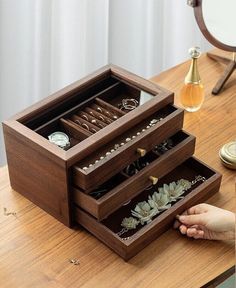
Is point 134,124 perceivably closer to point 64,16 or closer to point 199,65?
point 199,65

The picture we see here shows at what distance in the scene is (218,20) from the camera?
1.65 metres

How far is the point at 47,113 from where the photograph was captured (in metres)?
1.42

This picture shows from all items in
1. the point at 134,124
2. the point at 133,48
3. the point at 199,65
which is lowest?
the point at 133,48

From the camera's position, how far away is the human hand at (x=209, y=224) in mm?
1362

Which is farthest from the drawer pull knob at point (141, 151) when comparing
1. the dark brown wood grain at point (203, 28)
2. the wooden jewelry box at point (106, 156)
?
the dark brown wood grain at point (203, 28)

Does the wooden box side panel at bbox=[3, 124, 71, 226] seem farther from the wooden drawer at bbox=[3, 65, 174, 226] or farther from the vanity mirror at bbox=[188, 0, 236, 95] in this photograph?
the vanity mirror at bbox=[188, 0, 236, 95]

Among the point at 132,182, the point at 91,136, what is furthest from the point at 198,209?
the point at 91,136

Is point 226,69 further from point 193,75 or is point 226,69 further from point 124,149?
point 124,149

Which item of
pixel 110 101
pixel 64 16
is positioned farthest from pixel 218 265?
pixel 64 16

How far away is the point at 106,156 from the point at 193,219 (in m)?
0.21

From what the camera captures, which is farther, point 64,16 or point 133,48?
point 133,48

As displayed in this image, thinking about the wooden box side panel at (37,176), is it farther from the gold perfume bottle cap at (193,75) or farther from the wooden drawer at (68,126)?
the gold perfume bottle cap at (193,75)

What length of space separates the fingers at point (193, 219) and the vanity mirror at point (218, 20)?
0.48 metres

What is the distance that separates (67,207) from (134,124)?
0.66 ft
